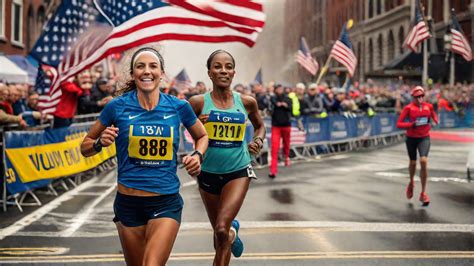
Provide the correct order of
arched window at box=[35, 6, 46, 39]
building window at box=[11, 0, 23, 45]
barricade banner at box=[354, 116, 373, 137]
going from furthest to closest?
arched window at box=[35, 6, 46, 39], building window at box=[11, 0, 23, 45], barricade banner at box=[354, 116, 373, 137]

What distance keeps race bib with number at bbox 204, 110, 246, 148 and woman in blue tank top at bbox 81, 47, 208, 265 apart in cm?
146

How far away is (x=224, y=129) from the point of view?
6070 mm

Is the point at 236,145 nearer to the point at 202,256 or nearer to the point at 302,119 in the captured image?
the point at 202,256

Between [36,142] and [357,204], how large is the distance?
5301 mm

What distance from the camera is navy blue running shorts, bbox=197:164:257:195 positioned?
602 cm

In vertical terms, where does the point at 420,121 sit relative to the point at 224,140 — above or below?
above

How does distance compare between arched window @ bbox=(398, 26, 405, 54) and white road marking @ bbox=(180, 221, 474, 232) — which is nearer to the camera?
white road marking @ bbox=(180, 221, 474, 232)

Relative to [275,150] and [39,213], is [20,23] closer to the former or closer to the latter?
[275,150]

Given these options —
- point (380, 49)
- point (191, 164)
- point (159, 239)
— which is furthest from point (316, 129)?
point (380, 49)

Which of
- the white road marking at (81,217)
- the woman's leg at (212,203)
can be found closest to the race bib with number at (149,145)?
the woman's leg at (212,203)

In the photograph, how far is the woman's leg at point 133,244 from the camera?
14.4ft

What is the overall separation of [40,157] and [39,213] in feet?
5.74

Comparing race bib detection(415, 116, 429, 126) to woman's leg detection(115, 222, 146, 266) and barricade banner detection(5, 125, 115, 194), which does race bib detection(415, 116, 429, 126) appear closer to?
barricade banner detection(5, 125, 115, 194)

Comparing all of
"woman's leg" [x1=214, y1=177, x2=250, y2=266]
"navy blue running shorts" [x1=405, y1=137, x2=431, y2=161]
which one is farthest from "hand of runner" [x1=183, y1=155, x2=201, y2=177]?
"navy blue running shorts" [x1=405, y1=137, x2=431, y2=161]
